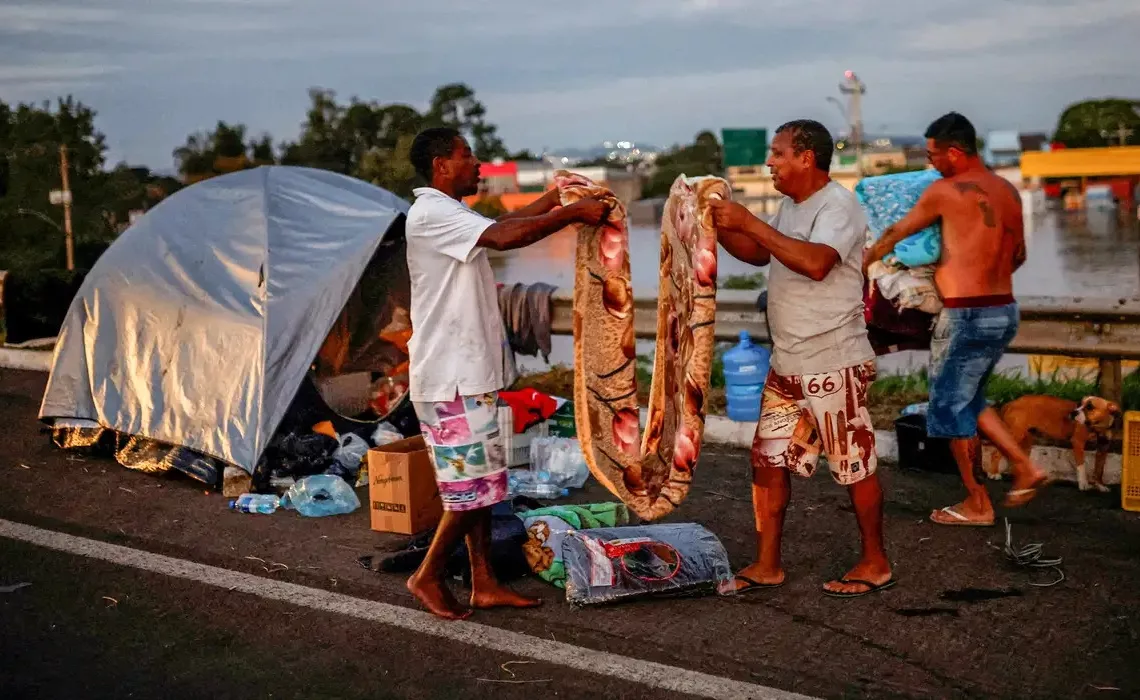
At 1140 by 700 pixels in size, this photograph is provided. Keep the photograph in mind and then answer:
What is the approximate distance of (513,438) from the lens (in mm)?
7141

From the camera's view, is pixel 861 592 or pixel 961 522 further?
pixel 961 522

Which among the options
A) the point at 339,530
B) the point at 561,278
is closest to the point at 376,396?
the point at 339,530

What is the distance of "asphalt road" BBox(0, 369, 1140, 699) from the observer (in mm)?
4035

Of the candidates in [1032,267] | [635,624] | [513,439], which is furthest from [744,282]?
[1032,267]

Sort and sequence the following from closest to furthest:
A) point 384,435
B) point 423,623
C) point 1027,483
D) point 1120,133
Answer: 1. point 423,623
2. point 1027,483
3. point 384,435
4. point 1120,133

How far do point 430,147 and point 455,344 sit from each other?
84cm

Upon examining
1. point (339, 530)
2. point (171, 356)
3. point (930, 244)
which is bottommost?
point (339, 530)

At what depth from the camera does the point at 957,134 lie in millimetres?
5727

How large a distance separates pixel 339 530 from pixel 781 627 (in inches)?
106

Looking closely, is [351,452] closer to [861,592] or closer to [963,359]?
[861,592]

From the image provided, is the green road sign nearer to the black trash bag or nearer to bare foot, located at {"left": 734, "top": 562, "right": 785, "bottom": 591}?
the black trash bag

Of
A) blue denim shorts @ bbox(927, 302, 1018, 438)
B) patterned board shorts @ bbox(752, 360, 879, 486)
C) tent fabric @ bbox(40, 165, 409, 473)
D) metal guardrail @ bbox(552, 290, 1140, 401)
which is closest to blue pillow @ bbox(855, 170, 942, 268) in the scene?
blue denim shorts @ bbox(927, 302, 1018, 438)

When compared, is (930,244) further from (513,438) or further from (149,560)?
(149,560)

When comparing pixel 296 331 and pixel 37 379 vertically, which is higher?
pixel 296 331
